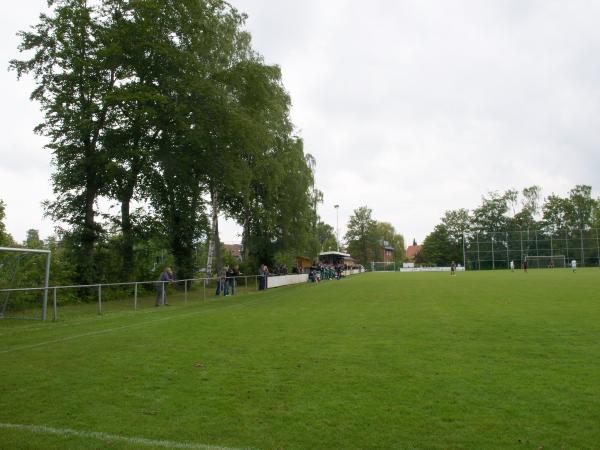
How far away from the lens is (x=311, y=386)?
21.9 feet

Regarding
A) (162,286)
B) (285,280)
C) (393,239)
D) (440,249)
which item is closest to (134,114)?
(162,286)

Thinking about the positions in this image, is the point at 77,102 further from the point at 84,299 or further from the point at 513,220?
the point at 513,220

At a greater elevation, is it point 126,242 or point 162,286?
point 126,242

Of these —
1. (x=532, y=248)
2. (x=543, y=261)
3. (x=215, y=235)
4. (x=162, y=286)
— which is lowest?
(x=162, y=286)

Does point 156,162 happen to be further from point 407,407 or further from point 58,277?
point 407,407

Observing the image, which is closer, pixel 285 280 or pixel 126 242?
pixel 126 242

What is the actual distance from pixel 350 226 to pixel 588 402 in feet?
382

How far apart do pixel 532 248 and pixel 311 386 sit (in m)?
77.2

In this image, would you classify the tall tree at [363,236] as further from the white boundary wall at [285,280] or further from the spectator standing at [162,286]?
the spectator standing at [162,286]

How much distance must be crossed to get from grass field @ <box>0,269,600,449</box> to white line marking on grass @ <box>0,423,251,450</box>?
0.06ft

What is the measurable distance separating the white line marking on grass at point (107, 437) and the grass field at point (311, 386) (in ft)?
0.06

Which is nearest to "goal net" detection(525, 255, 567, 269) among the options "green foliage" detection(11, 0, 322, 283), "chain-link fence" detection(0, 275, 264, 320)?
"green foliage" detection(11, 0, 322, 283)

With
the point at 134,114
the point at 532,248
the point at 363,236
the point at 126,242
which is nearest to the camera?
the point at 134,114

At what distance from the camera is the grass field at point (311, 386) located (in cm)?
492
